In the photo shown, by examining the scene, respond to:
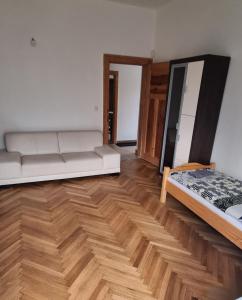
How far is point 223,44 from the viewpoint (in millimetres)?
2932

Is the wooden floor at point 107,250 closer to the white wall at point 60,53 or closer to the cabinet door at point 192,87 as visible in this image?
the cabinet door at point 192,87

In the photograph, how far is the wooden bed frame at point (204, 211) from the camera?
199 cm

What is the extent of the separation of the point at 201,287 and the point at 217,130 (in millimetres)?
2137

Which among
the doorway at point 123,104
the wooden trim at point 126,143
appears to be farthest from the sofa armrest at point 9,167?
the wooden trim at point 126,143

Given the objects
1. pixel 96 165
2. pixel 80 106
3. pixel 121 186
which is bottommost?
pixel 121 186

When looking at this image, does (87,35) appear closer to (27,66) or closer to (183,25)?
(27,66)

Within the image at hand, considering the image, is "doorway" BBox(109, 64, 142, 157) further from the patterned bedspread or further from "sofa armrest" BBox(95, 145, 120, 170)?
the patterned bedspread

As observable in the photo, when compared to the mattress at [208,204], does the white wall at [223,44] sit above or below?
above

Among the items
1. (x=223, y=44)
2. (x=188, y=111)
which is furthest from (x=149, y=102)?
(x=223, y=44)

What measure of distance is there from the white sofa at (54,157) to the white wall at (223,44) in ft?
5.83

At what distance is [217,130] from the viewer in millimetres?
3143

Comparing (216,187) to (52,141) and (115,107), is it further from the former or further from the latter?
(115,107)

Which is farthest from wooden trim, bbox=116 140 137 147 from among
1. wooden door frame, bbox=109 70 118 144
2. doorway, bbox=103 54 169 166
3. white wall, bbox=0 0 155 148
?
white wall, bbox=0 0 155 148

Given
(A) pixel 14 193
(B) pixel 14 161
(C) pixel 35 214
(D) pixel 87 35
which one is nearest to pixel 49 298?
(C) pixel 35 214
